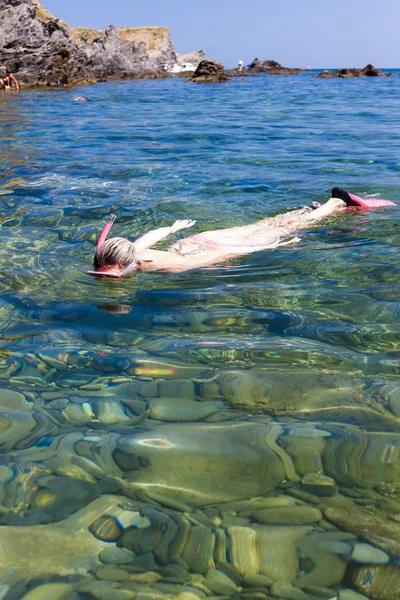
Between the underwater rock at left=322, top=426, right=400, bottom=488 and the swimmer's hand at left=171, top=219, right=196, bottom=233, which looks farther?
the swimmer's hand at left=171, top=219, right=196, bottom=233

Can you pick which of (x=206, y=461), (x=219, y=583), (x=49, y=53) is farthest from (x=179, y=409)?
(x=49, y=53)

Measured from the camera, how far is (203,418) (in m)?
2.41

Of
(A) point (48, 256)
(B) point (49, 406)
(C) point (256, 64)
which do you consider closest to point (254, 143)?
(A) point (48, 256)

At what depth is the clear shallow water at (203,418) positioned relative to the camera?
163cm

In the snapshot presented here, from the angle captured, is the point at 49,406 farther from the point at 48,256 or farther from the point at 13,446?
the point at 48,256

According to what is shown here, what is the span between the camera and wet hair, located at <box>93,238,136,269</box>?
14.7 feet

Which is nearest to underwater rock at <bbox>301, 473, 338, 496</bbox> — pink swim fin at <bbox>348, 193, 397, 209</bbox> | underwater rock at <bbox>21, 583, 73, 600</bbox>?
underwater rock at <bbox>21, 583, 73, 600</bbox>

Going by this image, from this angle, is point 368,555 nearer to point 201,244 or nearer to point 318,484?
point 318,484

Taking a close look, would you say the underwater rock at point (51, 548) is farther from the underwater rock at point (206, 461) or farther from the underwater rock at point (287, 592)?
the underwater rock at point (287, 592)

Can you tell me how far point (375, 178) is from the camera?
8398mm

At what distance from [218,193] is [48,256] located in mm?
3432

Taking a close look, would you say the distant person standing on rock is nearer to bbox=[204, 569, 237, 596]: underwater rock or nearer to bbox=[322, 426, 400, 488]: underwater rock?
bbox=[322, 426, 400, 488]: underwater rock

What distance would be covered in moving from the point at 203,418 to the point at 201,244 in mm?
3251

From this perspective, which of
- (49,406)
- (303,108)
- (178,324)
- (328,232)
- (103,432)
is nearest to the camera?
(103,432)
